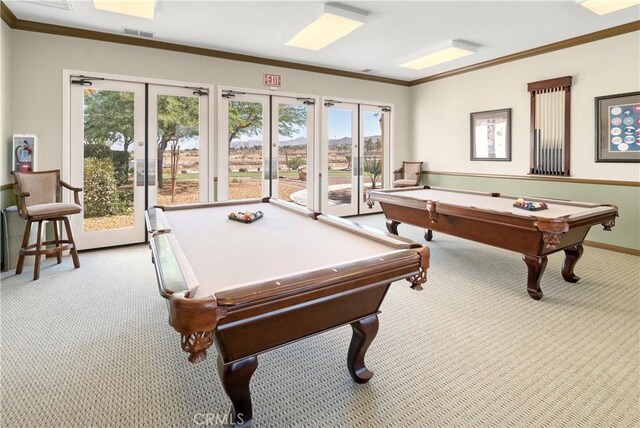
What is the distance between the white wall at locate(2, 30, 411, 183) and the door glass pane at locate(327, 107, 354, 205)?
1.61 m

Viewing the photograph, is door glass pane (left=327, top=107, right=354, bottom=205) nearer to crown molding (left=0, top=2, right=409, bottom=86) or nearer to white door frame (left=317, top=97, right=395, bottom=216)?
white door frame (left=317, top=97, right=395, bottom=216)

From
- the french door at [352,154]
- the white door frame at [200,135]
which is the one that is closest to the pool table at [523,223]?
the french door at [352,154]

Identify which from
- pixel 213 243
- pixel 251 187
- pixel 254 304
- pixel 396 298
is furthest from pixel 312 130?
pixel 254 304

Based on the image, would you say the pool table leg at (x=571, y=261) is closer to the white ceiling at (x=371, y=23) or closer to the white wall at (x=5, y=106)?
the white ceiling at (x=371, y=23)

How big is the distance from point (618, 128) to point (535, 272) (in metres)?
2.85

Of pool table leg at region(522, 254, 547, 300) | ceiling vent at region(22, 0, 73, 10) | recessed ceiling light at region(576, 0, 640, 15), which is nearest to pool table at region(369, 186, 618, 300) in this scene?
pool table leg at region(522, 254, 547, 300)

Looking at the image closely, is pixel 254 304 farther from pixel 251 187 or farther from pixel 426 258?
pixel 251 187

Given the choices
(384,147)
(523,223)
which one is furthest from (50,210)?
(384,147)

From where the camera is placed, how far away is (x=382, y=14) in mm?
3945

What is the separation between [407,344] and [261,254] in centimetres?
122

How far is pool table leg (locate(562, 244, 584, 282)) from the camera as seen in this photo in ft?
10.9

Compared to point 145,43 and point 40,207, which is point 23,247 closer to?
point 40,207

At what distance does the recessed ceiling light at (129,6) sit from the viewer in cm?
344

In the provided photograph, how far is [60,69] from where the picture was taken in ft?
13.9
